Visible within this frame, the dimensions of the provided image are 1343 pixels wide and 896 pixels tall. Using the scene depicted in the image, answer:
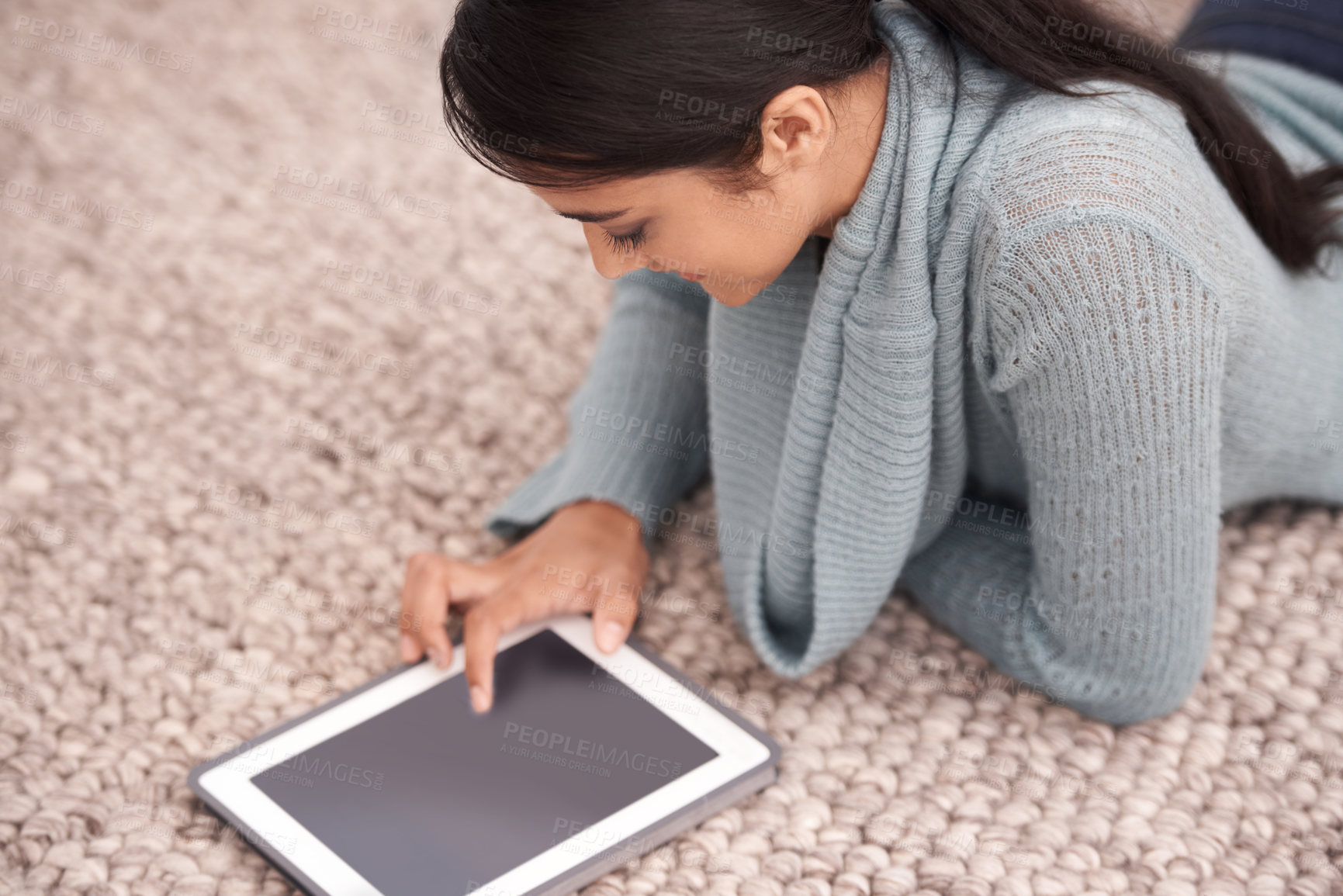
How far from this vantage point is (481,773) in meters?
0.91

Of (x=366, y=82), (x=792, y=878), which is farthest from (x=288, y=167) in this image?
(x=792, y=878)

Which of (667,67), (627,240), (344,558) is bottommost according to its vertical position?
(344,558)

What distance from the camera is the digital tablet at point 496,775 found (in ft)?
2.80

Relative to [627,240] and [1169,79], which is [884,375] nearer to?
[627,240]

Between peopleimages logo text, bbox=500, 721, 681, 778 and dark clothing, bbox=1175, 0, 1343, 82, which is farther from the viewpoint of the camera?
dark clothing, bbox=1175, 0, 1343, 82

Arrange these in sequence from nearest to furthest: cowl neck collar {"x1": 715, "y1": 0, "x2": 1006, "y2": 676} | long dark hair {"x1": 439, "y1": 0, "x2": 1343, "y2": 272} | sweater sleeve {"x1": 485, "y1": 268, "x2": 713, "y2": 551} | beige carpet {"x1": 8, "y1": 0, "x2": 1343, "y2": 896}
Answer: long dark hair {"x1": 439, "y1": 0, "x2": 1343, "y2": 272} < cowl neck collar {"x1": 715, "y1": 0, "x2": 1006, "y2": 676} < beige carpet {"x1": 8, "y1": 0, "x2": 1343, "y2": 896} < sweater sleeve {"x1": 485, "y1": 268, "x2": 713, "y2": 551}

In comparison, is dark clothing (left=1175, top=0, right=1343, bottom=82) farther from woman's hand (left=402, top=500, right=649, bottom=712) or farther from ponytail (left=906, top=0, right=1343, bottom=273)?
woman's hand (left=402, top=500, right=649, bottom=712)

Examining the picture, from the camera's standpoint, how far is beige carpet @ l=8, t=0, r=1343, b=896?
0.91 metres

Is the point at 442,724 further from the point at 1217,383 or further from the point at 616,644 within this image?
the point at 1217,383

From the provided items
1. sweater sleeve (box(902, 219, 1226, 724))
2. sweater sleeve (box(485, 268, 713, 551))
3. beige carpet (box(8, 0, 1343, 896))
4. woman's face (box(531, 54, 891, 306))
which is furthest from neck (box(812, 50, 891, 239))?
beige carpet (box(8, 0, 1343, 896))

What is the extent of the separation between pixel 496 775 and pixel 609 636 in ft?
0.48

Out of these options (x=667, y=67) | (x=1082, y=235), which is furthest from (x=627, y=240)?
(x=1082, y=235)

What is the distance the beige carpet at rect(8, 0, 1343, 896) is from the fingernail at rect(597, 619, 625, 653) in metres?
0.08

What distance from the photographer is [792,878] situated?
0.89m
